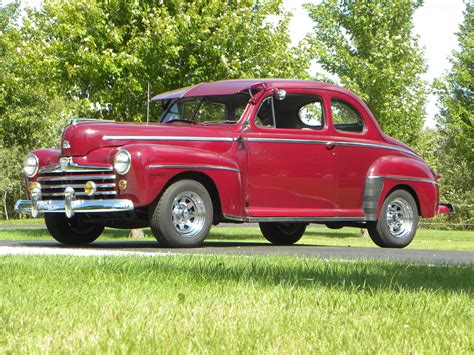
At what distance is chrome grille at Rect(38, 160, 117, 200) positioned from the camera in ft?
35.8

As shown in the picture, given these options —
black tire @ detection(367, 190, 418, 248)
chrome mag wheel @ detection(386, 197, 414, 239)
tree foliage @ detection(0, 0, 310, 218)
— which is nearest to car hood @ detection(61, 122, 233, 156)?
black tire @ detection(367, 190, 418, 248)

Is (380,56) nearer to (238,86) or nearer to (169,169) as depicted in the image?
(238,86)

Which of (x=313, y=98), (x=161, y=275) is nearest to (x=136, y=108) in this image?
(x=313, y=98)

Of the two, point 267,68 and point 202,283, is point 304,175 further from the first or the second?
point 267,68

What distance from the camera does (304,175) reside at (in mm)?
12281

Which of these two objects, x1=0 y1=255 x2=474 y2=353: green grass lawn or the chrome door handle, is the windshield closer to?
the chrome door handle

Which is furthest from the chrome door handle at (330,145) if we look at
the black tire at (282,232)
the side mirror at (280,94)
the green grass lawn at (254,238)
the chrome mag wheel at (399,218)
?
the green grass lawn at (254,238)

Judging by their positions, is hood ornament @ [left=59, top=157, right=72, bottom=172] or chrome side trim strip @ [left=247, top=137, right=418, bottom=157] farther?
chrome side trim strip @ [left=247, top=137, right=418, bottom=157]

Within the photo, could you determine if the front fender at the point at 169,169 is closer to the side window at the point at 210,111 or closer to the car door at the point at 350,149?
the side window at the point at 210,111

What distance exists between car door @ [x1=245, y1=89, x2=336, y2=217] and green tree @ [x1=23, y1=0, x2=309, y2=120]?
7715 mm

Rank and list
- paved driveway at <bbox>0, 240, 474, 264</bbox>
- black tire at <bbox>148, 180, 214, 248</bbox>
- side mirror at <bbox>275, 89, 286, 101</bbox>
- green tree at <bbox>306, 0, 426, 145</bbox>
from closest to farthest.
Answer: paved driveway at <bbox>0, 240, 474, 264</bbox>
black tire at <bbox>148, 180, 214, 248</bbox>
side mirror at <bbox>275, 89, 286, 101</bbox>
green tree at <bbox>306, 0, 426, 145</bbox>

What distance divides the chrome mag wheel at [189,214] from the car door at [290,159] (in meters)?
0.77

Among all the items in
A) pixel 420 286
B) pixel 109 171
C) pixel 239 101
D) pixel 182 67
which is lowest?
pixel 420 286

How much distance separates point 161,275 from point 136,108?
1486cm
